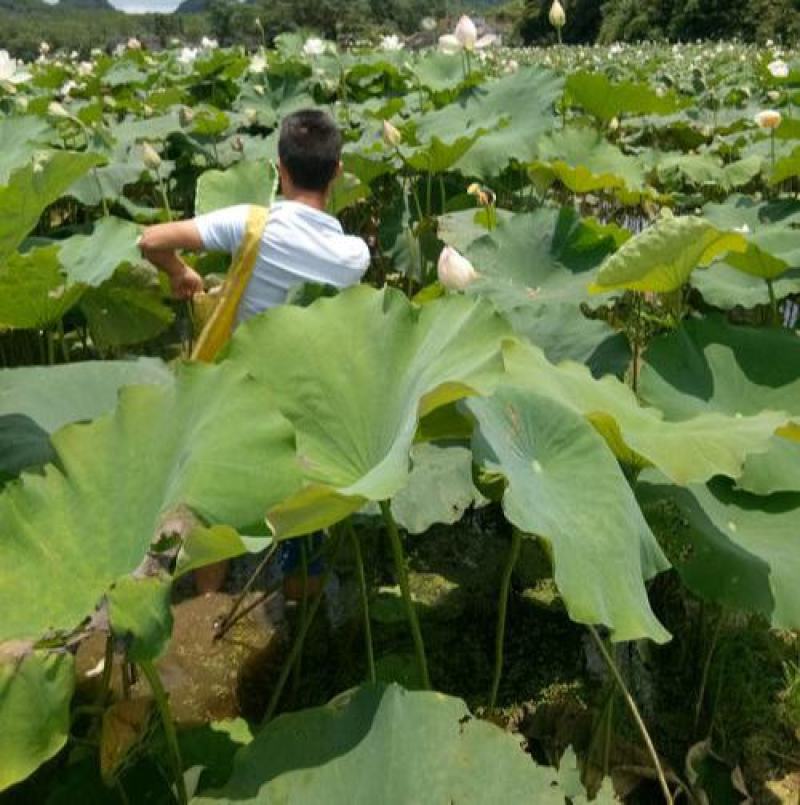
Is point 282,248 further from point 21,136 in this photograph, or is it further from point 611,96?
point 611,96

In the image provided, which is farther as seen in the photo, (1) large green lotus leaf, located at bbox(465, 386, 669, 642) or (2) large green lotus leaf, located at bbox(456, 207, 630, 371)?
(2) large green lotus leaf, located at bbox(456, 207, 630, 371)

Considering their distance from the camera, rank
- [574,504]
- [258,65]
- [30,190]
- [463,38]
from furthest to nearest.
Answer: [258,65] < [463,38] < [30,190] < [574,504]

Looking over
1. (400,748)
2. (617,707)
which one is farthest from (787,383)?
(400,748)

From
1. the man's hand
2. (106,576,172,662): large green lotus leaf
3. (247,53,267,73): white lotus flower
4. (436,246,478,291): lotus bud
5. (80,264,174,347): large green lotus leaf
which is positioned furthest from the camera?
(247,53,267,73): white lotus flower

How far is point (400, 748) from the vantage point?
33.6 inches

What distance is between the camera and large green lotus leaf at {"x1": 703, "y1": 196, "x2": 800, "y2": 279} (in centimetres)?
187

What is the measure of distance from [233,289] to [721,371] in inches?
33.3

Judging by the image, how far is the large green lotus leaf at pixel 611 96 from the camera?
3.01 m

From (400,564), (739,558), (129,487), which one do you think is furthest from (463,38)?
(129,487)

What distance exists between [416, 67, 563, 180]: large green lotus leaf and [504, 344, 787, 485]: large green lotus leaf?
1504mm

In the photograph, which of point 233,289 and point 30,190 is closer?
point 30,190

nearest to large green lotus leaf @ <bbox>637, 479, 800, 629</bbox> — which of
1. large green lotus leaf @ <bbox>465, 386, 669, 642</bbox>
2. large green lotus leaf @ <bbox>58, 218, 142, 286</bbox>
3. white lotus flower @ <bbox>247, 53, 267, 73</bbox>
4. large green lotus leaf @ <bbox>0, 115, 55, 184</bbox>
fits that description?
large green lotus leaf @ <bbox>465, 386, 669, 642</bbox>

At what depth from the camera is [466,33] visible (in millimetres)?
2854

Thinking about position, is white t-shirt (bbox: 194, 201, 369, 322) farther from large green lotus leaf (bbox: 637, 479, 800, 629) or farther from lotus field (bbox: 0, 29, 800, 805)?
large green lotus leaf (bbox: 637, 479, 800, 629)
